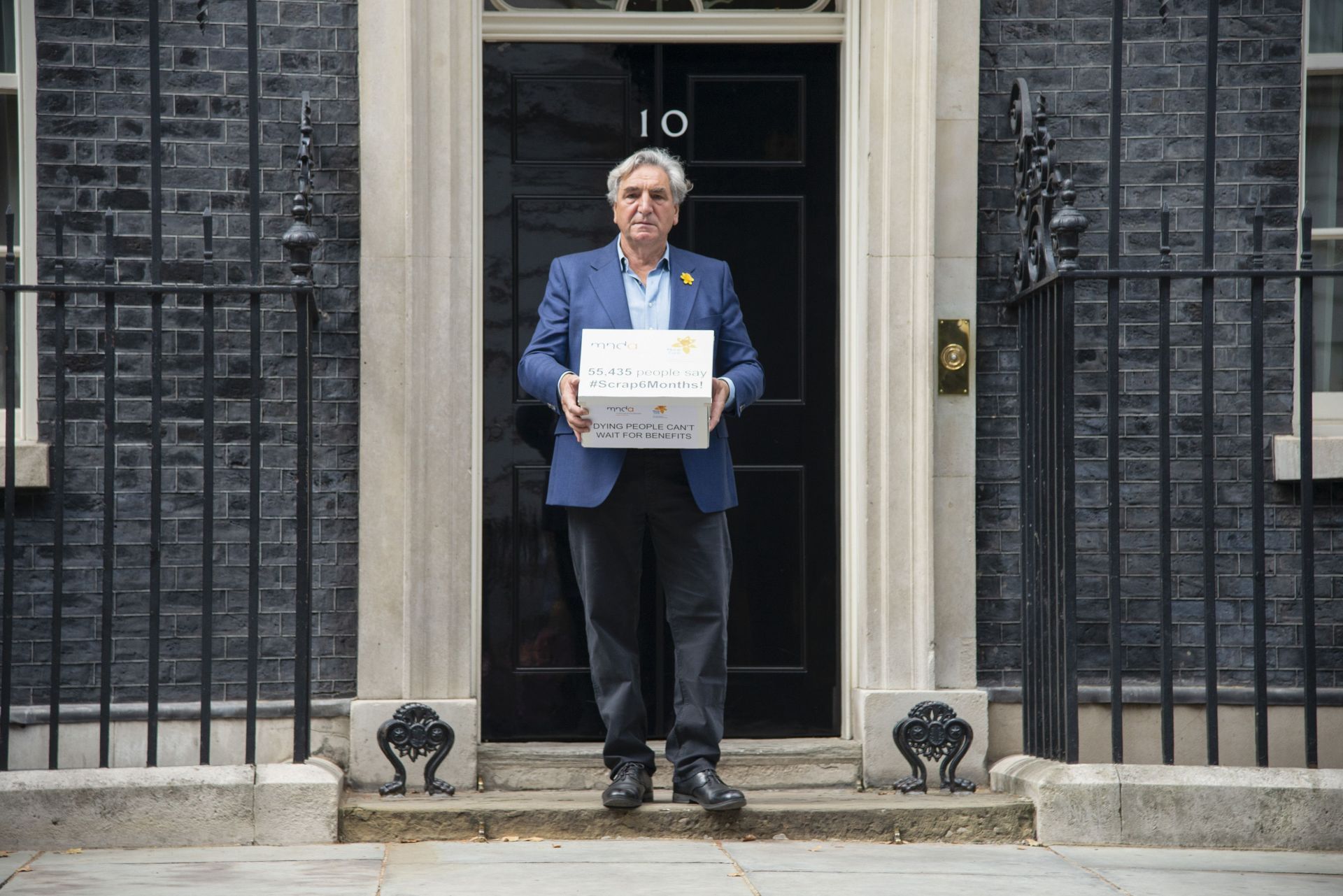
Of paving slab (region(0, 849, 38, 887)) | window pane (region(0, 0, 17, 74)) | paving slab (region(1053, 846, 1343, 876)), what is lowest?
paving slab (region(1053, 846, 1343, 876))

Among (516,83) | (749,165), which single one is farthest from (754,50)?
(516,83)

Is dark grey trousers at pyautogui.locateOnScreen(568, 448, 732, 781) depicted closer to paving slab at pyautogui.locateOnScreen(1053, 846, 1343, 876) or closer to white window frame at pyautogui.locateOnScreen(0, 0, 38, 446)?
paving slab at pyautogui.locateOnScreen(1053, 846, 1343, 876)

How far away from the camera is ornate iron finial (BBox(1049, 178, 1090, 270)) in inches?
196

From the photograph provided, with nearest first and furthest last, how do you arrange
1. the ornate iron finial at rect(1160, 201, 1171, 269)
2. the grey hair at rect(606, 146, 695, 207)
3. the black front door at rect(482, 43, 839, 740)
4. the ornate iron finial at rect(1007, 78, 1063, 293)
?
1. the ornate iron finial at rect(1160, 201, 1171, 269)
2. the grey hair at rect(606, 146, 695, 207)
3. the ornate iron finial at rect(1007, 78, 1063, 293)
4. the black front door at rect(482, 43, 839, 740)

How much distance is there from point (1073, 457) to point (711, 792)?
5.25 feet

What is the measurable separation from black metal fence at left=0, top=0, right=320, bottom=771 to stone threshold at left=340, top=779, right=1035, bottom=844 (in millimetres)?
429

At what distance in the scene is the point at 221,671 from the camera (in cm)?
549

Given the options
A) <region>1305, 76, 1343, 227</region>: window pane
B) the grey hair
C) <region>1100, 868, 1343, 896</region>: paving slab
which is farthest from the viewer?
<region>1305, 76, 1343, 227</region>: window pane

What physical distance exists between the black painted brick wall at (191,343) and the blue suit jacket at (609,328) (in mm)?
918

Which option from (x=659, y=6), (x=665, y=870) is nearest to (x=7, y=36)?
(x=659, y=6)

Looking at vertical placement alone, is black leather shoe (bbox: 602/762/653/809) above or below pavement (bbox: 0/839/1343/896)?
above

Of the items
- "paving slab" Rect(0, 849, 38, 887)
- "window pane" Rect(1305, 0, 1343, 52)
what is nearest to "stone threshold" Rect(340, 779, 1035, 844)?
"paving slab" Rect(0, 849, 38, 887)

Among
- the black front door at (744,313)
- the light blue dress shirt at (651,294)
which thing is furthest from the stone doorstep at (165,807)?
the light blue dress shirt at (651,294)

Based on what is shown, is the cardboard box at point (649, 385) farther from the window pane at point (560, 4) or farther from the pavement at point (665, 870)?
the window pane at point (560, 4)
